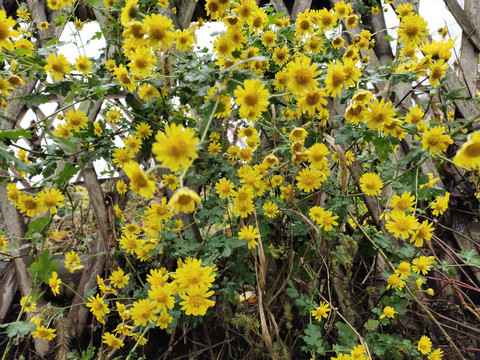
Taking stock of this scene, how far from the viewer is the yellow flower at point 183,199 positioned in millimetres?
551


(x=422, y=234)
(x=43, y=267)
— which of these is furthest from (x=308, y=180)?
(x=43, y=267)

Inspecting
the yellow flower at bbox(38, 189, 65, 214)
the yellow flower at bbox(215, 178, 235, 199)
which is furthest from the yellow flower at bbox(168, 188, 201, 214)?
the yellow flower at bbox(38, 189, 65, 214)

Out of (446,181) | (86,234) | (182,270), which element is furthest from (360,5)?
(86,234)

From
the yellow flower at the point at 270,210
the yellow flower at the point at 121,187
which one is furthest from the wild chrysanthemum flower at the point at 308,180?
the yellow flower at the point at 121,187

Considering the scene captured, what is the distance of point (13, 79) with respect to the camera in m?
1.00

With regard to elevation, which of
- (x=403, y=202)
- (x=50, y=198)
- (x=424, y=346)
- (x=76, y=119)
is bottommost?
(x=424, y=346)

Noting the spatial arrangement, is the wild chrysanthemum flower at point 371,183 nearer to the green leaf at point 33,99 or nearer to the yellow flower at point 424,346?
the yellow flower at point 424,346

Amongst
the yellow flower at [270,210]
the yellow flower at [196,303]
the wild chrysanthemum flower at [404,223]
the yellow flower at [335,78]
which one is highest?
the yellow flower at [335,78]

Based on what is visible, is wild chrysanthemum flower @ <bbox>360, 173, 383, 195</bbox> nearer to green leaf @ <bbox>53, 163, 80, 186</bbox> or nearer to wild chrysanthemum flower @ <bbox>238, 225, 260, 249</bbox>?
wild chrysanthemum flower @ <bbox>238, 225, 260, 249</bbox>

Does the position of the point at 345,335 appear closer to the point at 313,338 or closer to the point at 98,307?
the point at 313,338

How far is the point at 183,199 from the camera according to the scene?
1.96ft

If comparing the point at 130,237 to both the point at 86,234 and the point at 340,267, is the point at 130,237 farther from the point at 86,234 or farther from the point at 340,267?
the point at 86,234

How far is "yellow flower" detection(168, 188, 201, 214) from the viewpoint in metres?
0.55

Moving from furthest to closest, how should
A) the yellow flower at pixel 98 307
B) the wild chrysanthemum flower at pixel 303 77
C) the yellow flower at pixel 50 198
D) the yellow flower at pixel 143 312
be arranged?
1. the yellow flower at pixel 98 307
2. the yellow flower at pixel 50 198
3. the yellow flower at pixel 143 312
4. the wild chrysanthemum flower at pixel 303 77
